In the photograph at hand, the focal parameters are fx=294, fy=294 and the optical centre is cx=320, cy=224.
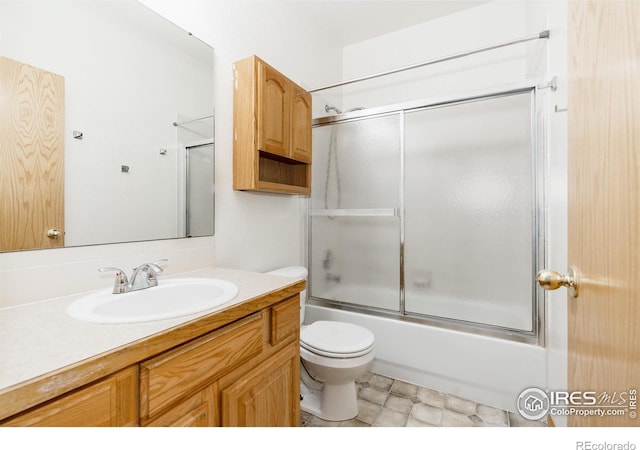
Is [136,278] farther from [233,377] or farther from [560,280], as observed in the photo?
[560,280]

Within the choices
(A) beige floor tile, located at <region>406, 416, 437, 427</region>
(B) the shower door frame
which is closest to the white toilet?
(A) beige floor tile, located at <region>406, 416, 437, 427</region>

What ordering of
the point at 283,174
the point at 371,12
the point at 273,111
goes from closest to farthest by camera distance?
1. the point at 273,111
2. the point at 283,174
3. the point at 371,12

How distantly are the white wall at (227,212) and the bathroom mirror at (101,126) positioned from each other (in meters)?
0.06

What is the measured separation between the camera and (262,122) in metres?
1.56

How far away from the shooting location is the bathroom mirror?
2.99 ft

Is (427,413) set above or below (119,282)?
below

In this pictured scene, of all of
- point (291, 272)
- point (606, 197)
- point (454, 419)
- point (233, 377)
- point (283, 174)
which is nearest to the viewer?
point (606, 197)

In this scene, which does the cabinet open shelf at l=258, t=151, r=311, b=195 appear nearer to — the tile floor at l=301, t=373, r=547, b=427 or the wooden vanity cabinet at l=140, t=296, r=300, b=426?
the wooden vanity cabinet at l=140, t=296, r=300, b=426

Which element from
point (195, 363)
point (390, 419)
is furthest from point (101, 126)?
point (390, 419)

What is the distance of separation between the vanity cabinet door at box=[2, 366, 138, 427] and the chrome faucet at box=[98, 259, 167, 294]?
20.1 inches

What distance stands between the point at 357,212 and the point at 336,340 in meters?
0.90

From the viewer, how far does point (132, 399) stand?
2.07ft

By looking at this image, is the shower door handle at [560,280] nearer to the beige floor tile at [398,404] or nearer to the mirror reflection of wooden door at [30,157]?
the beige floor tile at [398,404]
